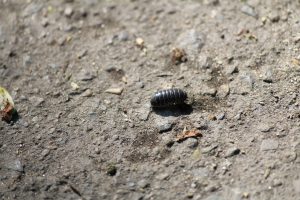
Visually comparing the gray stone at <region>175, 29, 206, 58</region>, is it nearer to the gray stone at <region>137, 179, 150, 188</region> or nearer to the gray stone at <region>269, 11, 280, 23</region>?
the gray stone at <region>269, 11, 280, 23</region>

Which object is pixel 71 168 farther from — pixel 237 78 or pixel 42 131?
pixel 237 78

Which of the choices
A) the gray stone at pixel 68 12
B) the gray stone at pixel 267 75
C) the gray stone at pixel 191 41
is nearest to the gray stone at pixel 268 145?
the gray stone at pixel 267 75

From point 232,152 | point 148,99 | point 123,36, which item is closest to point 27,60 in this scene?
point 123,36

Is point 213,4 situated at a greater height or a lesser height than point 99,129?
greater

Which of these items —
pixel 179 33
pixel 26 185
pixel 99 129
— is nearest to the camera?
pixel 26 185

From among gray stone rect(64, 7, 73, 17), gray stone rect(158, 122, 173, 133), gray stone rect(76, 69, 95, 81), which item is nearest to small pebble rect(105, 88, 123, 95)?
gray stone rect(76, 69, 95, 81)

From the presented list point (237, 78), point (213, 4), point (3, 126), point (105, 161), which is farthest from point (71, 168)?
point (213, 4)
